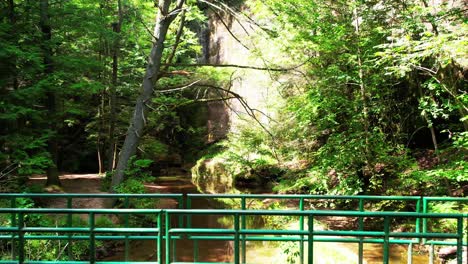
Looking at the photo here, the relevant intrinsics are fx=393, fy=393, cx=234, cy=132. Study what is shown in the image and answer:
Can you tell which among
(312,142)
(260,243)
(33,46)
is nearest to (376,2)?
(312,142)

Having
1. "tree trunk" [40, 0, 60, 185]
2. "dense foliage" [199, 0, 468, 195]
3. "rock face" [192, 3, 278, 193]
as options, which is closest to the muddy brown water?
"dense foliage" [199, 0, 468, 195]

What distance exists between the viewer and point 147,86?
11109mm

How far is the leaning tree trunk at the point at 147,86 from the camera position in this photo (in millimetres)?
10938

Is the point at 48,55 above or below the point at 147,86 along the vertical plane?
above

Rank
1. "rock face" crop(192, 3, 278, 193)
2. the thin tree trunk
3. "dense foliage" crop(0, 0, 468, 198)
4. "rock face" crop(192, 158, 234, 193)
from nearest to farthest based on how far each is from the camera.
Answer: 1. "dense foliage" crop(0, 0, 468, 198)
2. the thin tree trunk
3. "rock face" crop(192, 3, 278, 193)
4. "rock face" crop(192, 158, 234, 193)

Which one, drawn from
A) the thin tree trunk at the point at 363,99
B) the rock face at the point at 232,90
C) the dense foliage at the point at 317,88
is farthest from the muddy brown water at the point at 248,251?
the rock face at the point at 232,90

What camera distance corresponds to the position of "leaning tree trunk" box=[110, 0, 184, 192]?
10938mm

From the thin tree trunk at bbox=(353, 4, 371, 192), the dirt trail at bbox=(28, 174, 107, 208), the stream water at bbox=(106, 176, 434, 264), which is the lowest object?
the stream water at bbox=(106, 176, 434, 264)

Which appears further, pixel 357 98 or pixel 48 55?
pixel 48 55

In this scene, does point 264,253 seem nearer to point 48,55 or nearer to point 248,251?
point 248,251

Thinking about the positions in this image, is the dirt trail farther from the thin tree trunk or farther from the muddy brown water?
the thin tree trunk

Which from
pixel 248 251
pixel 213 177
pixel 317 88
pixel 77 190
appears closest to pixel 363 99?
pixel 317 88

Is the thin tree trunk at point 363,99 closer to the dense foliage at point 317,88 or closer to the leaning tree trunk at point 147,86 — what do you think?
the dense foliage at point 317,88

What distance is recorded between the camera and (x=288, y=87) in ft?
44.0
